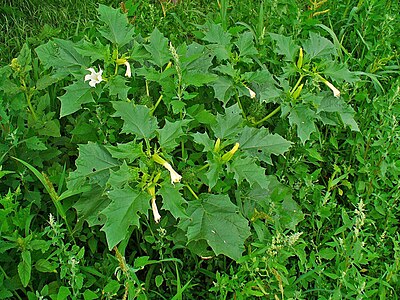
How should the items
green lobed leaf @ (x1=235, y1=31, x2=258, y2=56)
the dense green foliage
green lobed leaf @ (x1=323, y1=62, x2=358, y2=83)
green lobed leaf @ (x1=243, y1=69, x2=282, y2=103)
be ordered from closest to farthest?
the dense green foliage < green lobed leaf @ (x1=243, y1=69, x2=282, y2=103) < green lobed leaf @ (x1=323, y1=62, x2=358, y2=83) < green lobed leaf @ (x1=235, y1=31, x2=258, y2=56)

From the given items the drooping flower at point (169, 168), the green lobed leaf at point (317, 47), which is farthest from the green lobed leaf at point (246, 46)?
the drooping flower at point (169, 168)

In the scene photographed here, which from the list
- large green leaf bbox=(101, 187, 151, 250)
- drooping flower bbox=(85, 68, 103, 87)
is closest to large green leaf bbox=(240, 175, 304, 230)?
large green leaf bbox=(101, 187, 151, 250)

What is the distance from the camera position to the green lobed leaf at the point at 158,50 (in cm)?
251

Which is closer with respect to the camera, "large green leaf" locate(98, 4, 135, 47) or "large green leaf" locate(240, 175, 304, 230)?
"large green leaf" locate(240, 175, 304, 230)

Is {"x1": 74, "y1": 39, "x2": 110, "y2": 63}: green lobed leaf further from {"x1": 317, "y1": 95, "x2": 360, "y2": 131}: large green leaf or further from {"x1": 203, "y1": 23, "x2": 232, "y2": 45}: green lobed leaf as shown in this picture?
{"x1": 317, "y1": 95, "x2": 360, "y2": 131}: large green leaf

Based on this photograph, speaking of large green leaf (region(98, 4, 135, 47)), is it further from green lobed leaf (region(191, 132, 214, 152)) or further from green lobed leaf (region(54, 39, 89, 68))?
green lobed leaf (region(191, 132, 214, 152))

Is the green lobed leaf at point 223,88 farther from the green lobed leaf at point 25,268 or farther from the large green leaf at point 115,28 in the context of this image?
the green lobed leaf at point 25,268

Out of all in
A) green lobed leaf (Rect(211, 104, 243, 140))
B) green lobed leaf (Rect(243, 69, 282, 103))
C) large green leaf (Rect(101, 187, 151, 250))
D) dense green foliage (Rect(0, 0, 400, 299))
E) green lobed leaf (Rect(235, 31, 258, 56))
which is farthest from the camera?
green lobed leaf (Rect(235, 31, 258, 56))

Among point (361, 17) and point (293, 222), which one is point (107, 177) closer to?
point (293, 222)

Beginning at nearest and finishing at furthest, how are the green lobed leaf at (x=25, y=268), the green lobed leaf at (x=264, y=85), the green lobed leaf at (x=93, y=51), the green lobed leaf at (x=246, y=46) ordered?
1. the green lobed leaf at (x=25, y=268)
2. the green lobed leaf at (x=93, y=51)
3. the green lobed leaf at (x=264, y=85)
4. the green lobed leaf at (x=246, y=46)

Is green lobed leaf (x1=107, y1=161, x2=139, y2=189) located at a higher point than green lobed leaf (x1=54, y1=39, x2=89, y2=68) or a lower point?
lower

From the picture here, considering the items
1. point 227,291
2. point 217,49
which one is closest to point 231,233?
point 227,291

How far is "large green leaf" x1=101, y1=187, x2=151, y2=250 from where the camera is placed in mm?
1942

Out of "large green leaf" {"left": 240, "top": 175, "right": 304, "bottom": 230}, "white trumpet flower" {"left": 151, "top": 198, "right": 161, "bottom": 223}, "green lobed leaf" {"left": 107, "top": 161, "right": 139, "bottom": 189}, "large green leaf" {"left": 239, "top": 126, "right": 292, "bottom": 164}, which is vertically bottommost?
"large green leaf" {"left": 240, "top": 175, "right": 304, "bottom": 230}
